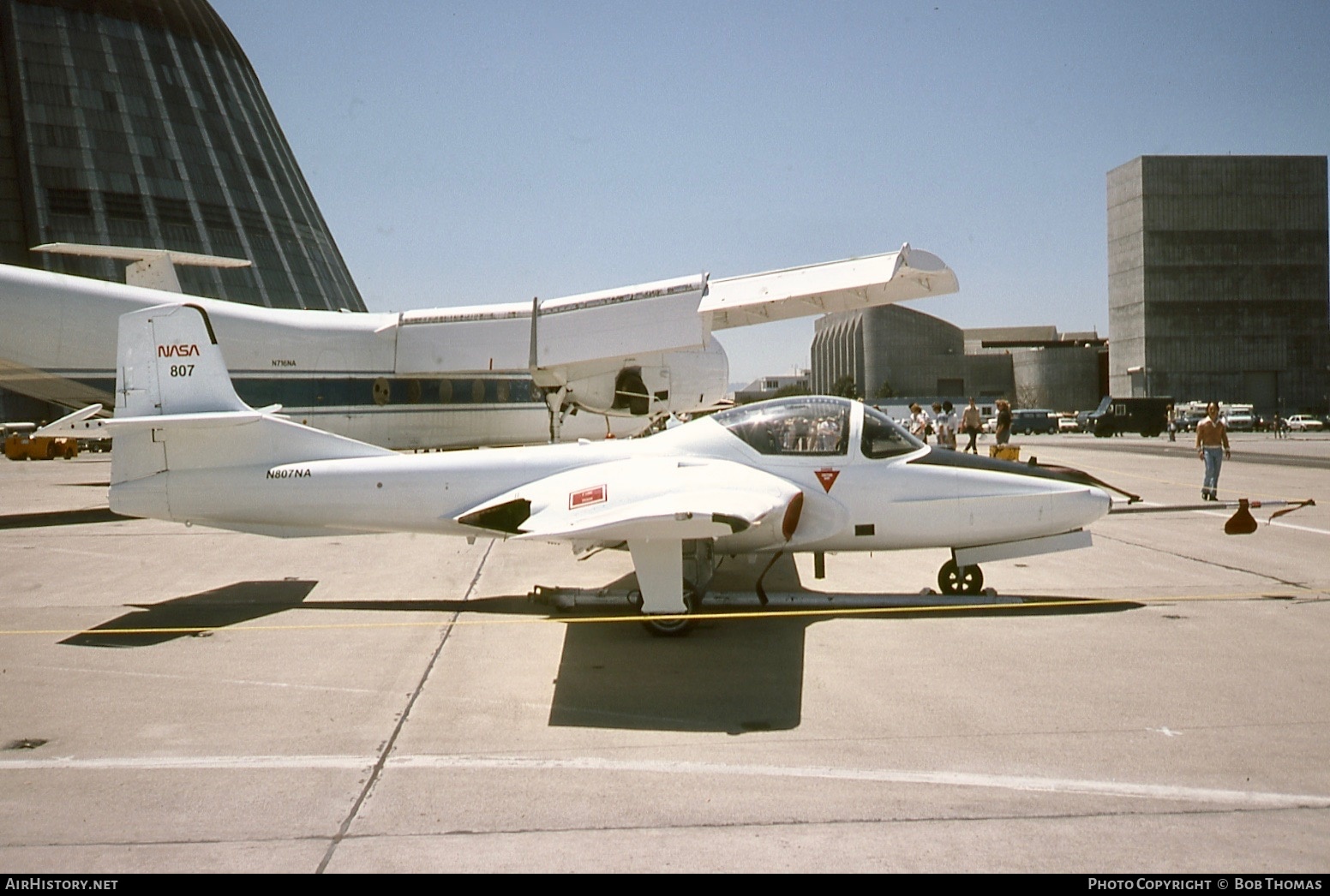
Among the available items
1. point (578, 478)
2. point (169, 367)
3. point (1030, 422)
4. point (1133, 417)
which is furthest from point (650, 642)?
point (1030, 422)

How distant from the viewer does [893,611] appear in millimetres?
9906

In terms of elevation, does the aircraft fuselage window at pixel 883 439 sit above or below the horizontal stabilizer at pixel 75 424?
below

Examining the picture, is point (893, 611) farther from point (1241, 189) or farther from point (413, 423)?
point (1241, 189)

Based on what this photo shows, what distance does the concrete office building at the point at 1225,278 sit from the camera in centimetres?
10925

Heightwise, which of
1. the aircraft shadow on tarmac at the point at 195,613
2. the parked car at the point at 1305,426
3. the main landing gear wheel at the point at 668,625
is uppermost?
the parked car at the point at 1305,426

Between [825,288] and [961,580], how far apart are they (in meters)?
9.46

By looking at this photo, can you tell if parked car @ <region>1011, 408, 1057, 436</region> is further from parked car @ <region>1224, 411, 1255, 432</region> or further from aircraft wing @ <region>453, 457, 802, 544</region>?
aircraft wing @ <region>453, 457, 802, 544</region>

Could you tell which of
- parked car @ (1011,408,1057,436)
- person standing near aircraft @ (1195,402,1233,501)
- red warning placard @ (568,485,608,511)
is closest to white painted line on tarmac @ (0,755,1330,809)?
red warning placard @ (568,485,608,511)

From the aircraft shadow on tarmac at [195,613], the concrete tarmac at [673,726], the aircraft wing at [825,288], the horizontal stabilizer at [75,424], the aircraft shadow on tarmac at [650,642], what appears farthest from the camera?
the horizontal stabilizer at [75,424]

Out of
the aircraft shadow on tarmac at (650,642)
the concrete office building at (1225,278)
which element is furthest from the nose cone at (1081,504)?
the concrete office building at (1225,278)

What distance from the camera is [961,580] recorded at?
10.5 m

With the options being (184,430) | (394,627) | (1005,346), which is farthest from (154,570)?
(1005,346)

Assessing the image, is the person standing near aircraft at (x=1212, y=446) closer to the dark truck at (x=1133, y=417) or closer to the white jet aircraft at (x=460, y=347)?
the white jet aircraft at (x=460, y=347)

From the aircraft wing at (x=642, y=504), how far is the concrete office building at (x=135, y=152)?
56.6 metres
